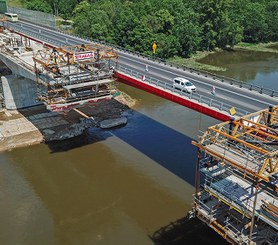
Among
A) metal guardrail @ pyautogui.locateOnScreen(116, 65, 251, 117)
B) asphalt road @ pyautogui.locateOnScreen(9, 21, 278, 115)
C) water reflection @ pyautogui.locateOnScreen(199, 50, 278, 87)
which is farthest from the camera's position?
water reflection @ pyautogui.locateOnScreen(199, 50, 278, 87)

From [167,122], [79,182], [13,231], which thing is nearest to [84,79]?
[79,182]

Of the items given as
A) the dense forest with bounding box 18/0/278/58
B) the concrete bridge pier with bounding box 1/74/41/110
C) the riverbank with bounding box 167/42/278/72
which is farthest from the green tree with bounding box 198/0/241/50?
the concrete bridge pier with bounding box 1/74/41/110

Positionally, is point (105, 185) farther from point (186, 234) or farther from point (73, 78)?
point (73, 78)

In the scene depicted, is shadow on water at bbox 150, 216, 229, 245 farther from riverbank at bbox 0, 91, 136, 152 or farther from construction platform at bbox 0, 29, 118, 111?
riverbank at bbox 0, 91, 136, 152

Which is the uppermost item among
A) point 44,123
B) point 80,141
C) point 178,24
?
point 178,24

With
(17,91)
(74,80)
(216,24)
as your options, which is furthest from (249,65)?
(74,80)

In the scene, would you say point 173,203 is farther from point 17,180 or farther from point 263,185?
point 17,180
